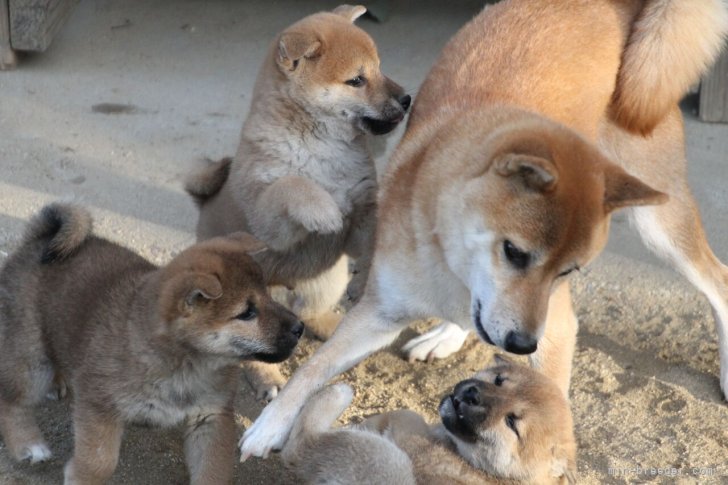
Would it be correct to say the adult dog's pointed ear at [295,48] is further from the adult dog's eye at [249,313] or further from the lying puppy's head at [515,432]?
the lying puppy's head at [515,432]

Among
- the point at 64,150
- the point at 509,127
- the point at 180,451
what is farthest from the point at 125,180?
the point at 509,127

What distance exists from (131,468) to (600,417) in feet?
6.54

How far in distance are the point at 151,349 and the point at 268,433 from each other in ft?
1.80

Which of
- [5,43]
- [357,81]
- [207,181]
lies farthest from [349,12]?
[5,43]

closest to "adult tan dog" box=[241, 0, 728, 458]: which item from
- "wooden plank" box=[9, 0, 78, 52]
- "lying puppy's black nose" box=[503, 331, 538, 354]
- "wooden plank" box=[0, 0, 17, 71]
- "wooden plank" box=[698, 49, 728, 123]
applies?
"lying puppy's black nose" box=[503, 331, 538, 354]

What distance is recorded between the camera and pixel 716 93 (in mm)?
7094

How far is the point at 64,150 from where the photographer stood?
664 centimetres

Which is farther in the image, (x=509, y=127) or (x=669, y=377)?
(x=669, y=377)

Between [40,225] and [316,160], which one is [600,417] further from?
[40,225]

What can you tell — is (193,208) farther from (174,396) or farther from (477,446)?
(477,446)

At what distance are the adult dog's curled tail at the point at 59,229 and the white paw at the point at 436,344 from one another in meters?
1.59

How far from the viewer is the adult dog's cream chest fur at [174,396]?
3.77 m

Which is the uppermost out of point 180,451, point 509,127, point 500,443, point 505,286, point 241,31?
point 509,127

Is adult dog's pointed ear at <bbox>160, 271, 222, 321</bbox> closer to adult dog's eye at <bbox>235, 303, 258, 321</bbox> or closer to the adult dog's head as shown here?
adult dog's eye at <bbox>235, 303, 258, 321</bbox>
